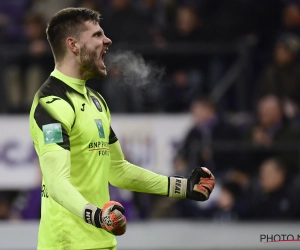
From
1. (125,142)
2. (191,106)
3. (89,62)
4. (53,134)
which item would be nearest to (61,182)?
(53,134)

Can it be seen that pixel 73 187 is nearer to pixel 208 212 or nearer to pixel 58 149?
pixel 58 149

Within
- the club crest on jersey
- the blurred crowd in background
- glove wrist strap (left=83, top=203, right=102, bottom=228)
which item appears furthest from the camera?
the blurred crowd in background

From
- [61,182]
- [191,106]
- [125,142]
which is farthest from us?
[191,106]

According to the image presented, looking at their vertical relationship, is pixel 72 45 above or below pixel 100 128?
above

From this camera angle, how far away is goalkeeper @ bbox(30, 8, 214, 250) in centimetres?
429

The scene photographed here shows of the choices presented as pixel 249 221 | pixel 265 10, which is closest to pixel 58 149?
pixel 249 221

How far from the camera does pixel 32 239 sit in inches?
315

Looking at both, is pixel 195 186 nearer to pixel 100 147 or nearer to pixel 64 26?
pixel 100 147

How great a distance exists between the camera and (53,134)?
427cm

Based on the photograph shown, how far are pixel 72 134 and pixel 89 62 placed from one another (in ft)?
1.45

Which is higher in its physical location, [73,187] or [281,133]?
[281,133]

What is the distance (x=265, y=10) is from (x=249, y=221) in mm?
3288

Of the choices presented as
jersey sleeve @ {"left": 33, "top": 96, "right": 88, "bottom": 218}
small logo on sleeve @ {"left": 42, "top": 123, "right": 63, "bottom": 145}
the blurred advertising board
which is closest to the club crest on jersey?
jersey sleeve @ {"left": 33, "top": 96, "right": 88, "bottom": 218}

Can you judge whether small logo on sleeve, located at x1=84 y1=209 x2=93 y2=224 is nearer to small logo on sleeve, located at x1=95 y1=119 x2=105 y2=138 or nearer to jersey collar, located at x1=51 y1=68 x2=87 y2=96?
small logo on sleeve, located at x1=95 y1=119 x2=105 y2=138
